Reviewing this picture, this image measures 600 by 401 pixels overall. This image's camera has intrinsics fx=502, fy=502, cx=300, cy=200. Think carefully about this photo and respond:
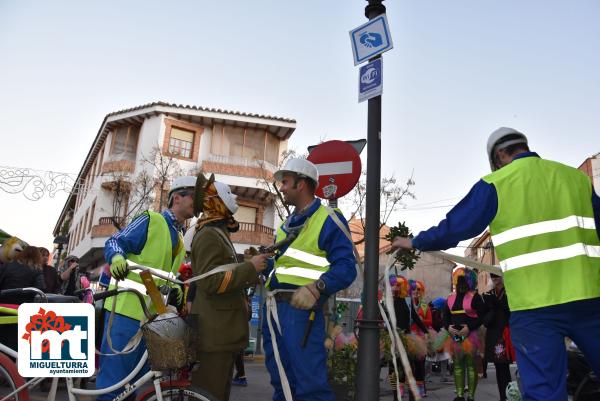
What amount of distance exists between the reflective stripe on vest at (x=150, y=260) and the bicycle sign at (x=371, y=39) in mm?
2278

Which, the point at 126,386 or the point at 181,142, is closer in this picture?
the point at 126,386

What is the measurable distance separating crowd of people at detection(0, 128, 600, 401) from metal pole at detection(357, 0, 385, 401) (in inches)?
18.3

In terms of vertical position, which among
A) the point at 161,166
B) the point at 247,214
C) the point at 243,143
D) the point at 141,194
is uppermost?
the point at 243,143

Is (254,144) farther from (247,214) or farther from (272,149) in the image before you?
(247,214)

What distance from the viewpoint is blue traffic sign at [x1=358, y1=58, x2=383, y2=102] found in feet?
14.3

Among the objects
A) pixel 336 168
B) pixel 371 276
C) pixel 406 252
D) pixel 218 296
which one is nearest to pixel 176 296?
pixel 218 296

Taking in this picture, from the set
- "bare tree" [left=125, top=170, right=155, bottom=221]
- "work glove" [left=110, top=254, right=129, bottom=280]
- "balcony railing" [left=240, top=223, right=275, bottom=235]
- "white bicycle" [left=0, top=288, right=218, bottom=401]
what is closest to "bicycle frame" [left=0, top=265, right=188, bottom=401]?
"white bicycle" [left=0, top=288, right=218, bottom=401]

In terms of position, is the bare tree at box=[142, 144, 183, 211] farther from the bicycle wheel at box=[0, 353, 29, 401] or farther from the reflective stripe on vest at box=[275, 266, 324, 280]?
the reflective stripe on vest at box=[275, 266, 324, 280]

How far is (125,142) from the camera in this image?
3056 cm

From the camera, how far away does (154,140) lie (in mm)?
28078

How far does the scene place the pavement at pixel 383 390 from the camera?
24.8 ft

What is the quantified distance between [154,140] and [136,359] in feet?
84.4

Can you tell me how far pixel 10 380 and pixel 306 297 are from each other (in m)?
2.30

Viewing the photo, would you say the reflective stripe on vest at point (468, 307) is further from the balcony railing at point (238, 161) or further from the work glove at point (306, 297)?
the balcony railing at point (238, 161)
